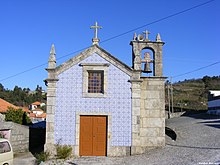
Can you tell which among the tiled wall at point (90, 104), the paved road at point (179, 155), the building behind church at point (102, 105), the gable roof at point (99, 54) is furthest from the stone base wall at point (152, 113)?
the gable roof at point (99, 54)

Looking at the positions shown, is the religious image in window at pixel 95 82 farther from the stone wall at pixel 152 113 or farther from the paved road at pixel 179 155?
the paved road at pixel 179 155

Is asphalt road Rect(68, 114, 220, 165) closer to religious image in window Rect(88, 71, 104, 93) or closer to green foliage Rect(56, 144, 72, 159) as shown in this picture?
green foliage Rect(56, 144, 72, 159)

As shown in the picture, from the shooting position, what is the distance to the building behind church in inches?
607

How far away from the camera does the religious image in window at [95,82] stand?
16005 millimetres

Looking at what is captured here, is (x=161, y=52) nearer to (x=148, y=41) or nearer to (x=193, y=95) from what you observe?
(x=148, y=41)

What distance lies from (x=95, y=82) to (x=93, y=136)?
9.90 ft

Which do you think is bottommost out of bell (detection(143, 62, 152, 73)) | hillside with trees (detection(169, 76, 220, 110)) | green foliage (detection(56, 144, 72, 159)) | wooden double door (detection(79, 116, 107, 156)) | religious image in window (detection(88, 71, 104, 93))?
green foliage (detection(56, 144, 72, 159))

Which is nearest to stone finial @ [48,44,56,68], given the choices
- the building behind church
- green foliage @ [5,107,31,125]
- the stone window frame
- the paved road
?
the building behind church

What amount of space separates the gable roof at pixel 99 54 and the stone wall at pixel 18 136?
461cm

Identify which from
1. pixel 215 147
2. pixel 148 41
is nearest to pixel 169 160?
pixel 215 147

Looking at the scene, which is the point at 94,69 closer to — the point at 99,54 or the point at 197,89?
the point at 99,54

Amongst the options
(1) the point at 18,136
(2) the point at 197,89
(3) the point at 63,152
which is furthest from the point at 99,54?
(2) the point at 197,89

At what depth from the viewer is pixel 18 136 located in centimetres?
1777

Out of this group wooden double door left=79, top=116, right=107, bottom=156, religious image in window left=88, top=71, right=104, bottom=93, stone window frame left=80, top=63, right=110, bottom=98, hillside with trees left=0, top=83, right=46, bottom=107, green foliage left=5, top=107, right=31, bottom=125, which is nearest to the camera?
wooden double door left=79, top=116, right=107, bottom=156
